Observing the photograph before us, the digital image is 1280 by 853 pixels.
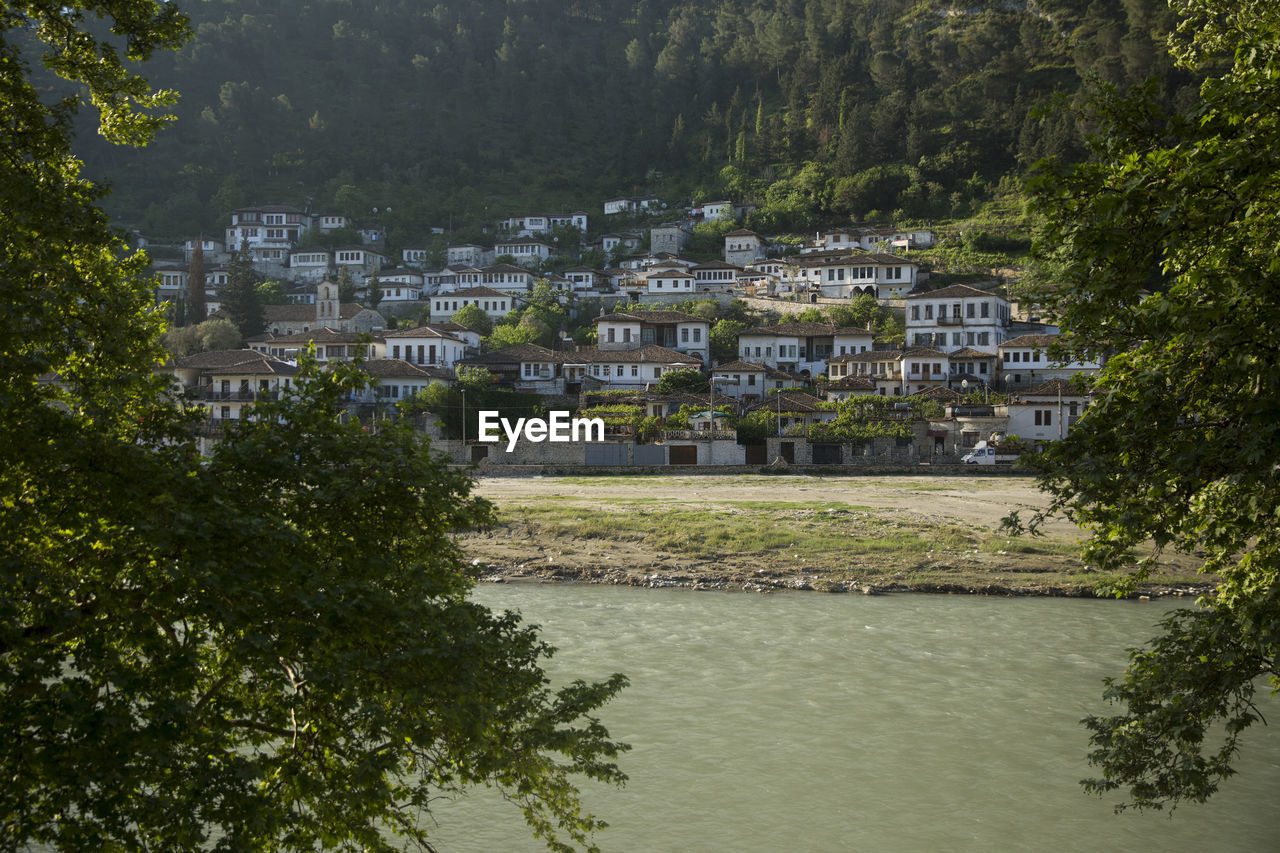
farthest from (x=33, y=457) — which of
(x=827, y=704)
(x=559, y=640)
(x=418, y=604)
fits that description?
(x=559, y=640)

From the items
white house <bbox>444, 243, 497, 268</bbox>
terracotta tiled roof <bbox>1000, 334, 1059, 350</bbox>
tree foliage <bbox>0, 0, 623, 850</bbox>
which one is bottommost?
tree foliage <bbox>0, 0, 623, 850</bbox>

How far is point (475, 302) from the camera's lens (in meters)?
73.9

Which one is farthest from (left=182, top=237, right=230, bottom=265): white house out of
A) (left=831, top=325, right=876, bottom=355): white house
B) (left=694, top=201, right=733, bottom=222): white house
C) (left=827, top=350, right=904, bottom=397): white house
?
(left=827, top=350, right=904, bottom=397): white house

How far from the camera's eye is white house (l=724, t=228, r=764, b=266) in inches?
3327

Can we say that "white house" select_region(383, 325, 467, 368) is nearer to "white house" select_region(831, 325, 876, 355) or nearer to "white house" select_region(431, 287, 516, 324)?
"white house" select_region(431, 287, 516, 324)

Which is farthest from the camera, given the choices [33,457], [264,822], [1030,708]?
[1030,708]

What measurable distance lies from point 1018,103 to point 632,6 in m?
90.2

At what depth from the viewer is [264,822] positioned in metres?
5.42

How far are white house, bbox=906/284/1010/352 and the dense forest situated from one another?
82.8ft

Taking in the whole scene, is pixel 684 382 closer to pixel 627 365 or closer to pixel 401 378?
pixel 627 365

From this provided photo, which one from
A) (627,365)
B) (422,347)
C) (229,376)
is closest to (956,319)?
(627,365)

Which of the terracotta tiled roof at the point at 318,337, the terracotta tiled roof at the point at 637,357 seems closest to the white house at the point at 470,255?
A: the terracotta tiled roof at the point at 318,337

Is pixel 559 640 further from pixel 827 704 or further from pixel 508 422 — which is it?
pixel 508 422

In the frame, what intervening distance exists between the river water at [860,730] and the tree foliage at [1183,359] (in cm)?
408
